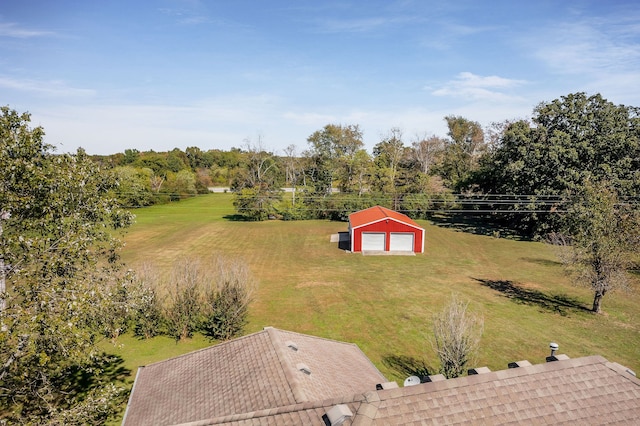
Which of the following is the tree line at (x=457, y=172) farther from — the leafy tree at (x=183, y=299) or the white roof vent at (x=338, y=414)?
the white roof vent at (x=338, y=414)

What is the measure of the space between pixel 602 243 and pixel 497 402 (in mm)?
18791

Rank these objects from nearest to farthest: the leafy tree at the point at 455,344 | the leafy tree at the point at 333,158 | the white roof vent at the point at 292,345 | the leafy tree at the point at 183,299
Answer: the white roof vent at the point at 292,345 < the leafy tree at the point at 455,344 < the leafy tree at the point at 183,299 < the leafy tree at the point at 333,158

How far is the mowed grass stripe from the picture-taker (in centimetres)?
1917

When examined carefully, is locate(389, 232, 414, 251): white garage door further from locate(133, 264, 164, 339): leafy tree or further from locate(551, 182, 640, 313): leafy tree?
locate(133, 264, 164, 339): leafy tree

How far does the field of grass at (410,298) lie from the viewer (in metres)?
18.6

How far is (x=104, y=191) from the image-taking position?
40.8ft

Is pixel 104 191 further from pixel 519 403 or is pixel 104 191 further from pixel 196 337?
pixel 519 403

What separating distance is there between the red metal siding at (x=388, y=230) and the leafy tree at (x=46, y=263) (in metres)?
29.0

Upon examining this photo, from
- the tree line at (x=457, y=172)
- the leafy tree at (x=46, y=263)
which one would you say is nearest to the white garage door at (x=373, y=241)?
the tree line at (x=457, y=172)

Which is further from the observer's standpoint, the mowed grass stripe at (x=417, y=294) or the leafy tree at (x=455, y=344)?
the mowed grass stripe at (x=417, y=294)

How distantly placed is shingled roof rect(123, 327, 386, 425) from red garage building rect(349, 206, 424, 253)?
2489 cm

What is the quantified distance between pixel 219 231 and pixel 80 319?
42622 millimetres

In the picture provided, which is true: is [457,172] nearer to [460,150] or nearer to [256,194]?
[460,150]

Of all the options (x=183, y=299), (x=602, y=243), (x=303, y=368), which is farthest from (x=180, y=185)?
(x=303, y=368)
